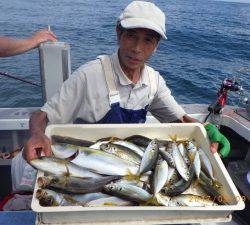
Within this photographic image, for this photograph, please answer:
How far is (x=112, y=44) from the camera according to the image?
17.2m

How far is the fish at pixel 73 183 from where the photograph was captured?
213cm

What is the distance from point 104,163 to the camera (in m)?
2.33

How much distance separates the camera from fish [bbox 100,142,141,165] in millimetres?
2477

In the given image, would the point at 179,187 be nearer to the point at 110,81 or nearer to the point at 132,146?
the point at 132,146

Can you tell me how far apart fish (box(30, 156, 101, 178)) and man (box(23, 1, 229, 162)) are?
52 centimetres

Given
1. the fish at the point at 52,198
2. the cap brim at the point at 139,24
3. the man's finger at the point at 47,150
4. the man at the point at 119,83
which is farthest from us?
the man at the point at 119,83

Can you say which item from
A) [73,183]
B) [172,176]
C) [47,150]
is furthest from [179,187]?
[47,150]

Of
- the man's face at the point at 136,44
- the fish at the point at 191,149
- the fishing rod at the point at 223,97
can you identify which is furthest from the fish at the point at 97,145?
the fishing rod at the point at 223,97

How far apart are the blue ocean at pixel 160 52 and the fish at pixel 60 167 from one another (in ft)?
13.9

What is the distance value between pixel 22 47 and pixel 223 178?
2.31 metres

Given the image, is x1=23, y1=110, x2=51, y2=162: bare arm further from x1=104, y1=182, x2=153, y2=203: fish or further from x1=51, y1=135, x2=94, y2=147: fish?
x1=104, y1=182, x2=153, y2=203: fish

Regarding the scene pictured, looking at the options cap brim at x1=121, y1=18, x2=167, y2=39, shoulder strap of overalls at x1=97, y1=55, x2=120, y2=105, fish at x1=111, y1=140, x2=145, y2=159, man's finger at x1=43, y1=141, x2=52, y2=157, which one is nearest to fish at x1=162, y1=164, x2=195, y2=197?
fish at x1=111, y1=140, x2=145, y2=159

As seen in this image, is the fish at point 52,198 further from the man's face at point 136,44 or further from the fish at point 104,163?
the man's face at point 136,44

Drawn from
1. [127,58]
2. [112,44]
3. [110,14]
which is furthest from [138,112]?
[110,14]
